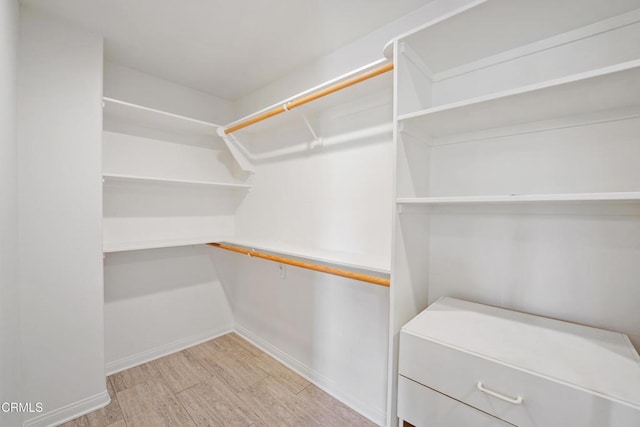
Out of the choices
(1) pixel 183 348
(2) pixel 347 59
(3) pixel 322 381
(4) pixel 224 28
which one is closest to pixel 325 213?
(2) pixel 347 59

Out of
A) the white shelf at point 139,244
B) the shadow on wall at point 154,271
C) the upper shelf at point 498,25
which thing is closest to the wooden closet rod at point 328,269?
the white shelf at point 139,244

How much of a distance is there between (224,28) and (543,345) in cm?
220

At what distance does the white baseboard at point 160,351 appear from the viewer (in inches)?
84.0

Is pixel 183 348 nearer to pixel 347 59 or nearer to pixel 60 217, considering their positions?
pixel 60 217

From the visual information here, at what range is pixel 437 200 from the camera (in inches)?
40.6

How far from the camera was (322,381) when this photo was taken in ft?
6.39

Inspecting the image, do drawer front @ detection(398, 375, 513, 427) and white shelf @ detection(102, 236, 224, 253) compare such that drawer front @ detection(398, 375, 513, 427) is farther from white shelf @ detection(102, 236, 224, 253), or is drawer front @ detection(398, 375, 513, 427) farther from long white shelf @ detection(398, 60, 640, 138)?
white shelf @ detection(102, 236, 224, 253)

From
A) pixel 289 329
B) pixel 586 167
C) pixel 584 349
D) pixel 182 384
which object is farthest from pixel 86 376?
pixel 586 167

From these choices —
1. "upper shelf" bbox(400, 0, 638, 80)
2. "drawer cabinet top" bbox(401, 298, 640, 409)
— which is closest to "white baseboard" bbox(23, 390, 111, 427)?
"drawer cabinet top" bbox(401, 298, 640, 409)

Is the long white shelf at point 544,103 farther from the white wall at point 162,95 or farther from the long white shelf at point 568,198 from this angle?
the white wall at point 162,95

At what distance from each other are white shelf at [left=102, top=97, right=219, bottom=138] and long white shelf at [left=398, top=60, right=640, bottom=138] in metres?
1.77

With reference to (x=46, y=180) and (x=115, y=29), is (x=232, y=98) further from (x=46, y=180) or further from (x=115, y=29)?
(x=46, y=180)

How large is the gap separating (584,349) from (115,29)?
2.79 metres

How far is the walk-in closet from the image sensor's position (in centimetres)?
96
